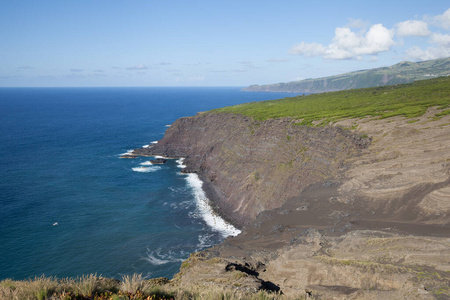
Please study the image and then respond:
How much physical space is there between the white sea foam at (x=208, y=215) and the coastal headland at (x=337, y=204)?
7.32 feet

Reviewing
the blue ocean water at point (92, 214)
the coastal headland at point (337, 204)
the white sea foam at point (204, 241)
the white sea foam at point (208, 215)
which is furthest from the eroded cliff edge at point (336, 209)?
the blue ocean water at point (92, 214)

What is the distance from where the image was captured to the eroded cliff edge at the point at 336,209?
2244 centimetres

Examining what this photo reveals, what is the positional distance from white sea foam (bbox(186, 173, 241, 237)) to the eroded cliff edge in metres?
2.25

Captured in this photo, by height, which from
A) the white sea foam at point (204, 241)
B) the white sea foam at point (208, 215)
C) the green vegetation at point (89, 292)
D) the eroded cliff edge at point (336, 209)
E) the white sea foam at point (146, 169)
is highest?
the green vegetation at point (89, 292)

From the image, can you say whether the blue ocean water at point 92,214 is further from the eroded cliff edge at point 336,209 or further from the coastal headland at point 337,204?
the eroded cliff edge at point 336,209

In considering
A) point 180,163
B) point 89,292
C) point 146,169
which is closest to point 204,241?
point 89,292

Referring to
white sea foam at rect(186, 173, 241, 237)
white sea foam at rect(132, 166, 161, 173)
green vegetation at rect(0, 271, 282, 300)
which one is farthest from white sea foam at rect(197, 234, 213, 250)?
white sea foam at rect(132, 166, 161, 173)

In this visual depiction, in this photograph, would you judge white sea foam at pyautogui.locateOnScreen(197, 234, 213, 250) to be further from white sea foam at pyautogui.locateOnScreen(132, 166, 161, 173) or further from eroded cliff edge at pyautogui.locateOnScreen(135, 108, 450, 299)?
white sea foam at pyautogui.locateOnScreen(132, 166, 161, 173)

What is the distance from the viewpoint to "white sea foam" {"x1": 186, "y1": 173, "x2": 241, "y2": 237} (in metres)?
51.0

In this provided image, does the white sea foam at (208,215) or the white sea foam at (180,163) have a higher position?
the white sea foam at (180,163)

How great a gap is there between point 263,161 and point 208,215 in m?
16.5

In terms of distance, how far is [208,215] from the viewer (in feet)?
185

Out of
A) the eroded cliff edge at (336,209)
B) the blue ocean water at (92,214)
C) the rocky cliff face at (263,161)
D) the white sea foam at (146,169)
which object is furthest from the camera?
the white sea foam at (146,169)

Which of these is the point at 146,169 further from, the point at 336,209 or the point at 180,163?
the point at 336,209
